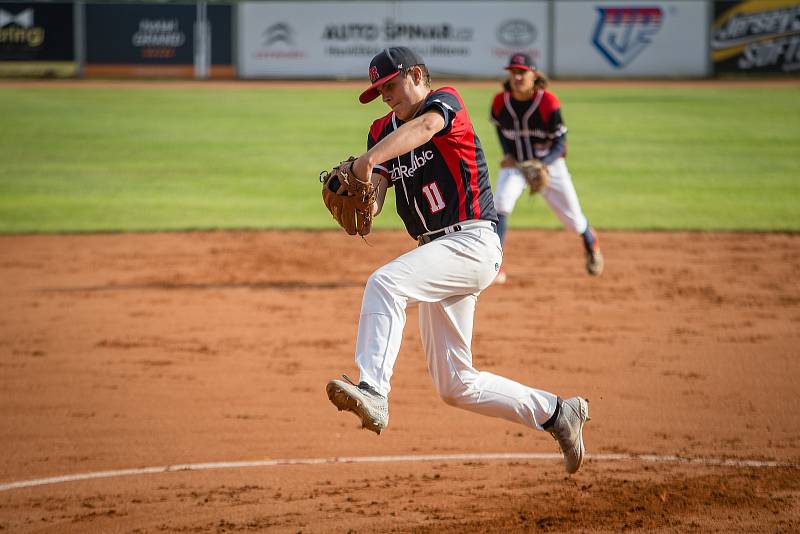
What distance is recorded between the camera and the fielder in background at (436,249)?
16.6ft

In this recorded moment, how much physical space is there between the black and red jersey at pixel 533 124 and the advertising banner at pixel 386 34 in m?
24.8

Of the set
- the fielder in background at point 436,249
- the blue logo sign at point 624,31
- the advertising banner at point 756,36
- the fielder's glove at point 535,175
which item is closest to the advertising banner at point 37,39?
the blue logo sign at point 624,31

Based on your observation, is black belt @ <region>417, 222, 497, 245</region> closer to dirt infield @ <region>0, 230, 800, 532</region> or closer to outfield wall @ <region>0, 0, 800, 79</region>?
dirt infield @ <region>0, 230, 800, 532</region>

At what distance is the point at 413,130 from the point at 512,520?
216 cm

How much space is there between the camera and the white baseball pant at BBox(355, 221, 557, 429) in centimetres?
505

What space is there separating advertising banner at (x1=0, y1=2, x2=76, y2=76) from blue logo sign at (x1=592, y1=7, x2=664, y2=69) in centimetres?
1798

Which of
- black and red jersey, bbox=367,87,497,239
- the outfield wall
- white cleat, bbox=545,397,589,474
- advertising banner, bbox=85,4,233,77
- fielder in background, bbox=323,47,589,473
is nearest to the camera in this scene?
fielder in background, bbox=323,47,589,473

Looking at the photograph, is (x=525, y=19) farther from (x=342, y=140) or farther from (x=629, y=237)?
(x=629, y=237)

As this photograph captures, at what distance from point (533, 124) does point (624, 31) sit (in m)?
25.8

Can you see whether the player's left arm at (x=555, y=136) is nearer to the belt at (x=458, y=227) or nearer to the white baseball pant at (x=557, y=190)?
the white baseball pant at (x=557, y=190)

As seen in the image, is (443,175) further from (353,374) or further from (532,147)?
(532,147)

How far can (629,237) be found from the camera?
46.8 ft

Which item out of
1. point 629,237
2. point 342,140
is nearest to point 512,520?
point 629,237

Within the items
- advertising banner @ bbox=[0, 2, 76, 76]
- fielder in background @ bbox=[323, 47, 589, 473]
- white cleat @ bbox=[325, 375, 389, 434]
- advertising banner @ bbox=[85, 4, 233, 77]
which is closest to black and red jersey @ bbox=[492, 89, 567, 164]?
fielder in background @ bbox=[323, 47, 589, 473]
